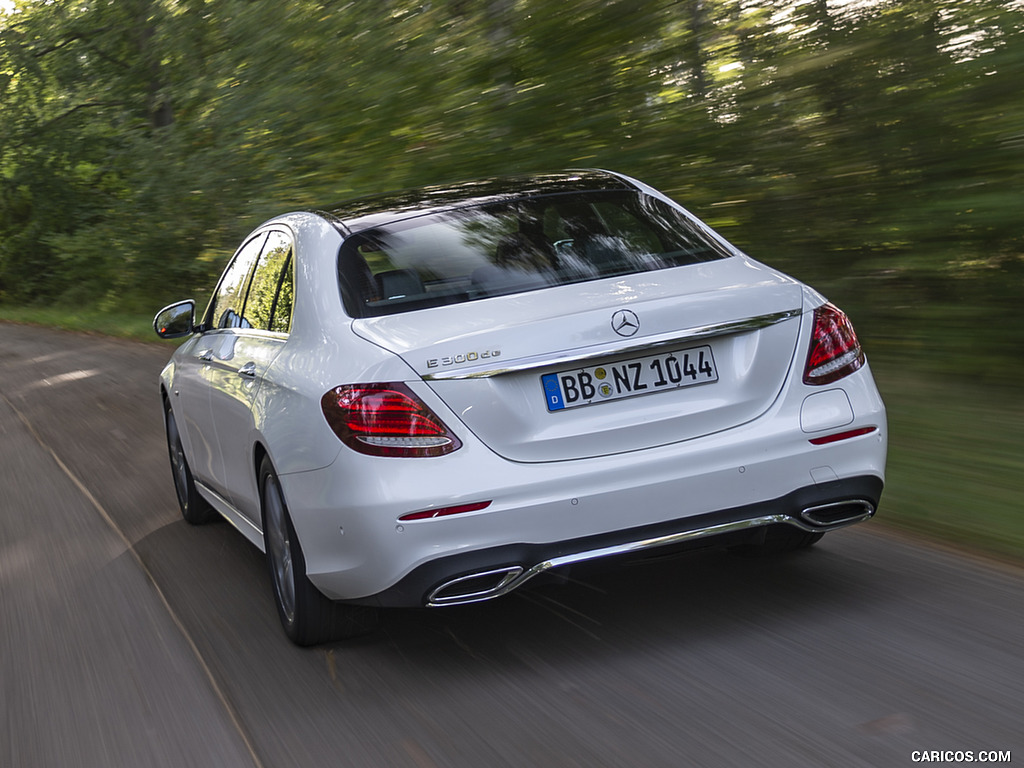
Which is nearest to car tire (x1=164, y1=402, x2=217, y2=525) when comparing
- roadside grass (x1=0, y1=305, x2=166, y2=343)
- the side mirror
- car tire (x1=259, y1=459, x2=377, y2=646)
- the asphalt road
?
the side mirror

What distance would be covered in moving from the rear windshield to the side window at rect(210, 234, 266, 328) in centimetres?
116

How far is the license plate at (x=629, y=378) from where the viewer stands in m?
3.94

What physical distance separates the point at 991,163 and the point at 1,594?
629 centimetres

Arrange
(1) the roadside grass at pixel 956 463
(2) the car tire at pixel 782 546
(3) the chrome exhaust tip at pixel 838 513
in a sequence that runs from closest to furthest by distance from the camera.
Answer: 1. (3) the chrome exhaust tip at pixel 838 513
2. (2) the car tire at pixel 782 546
3. (1) the roadside grass at pixel 956 463

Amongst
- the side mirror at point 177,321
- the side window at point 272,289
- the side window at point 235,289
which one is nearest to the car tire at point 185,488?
the side mirror at point 177,321

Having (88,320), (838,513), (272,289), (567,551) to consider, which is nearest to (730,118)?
(272,289)

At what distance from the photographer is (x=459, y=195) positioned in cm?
509

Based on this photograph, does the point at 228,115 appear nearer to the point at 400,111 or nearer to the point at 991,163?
the point at 400,111

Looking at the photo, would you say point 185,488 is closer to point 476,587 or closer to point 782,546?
point 782,546

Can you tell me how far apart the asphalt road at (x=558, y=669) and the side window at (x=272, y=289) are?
1166 millimetres

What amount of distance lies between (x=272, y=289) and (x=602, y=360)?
5.92 ft

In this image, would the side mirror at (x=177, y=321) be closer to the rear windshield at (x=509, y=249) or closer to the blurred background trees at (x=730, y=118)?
the rear windshield at (x=509, y=249)

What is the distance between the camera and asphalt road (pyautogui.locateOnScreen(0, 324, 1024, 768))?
3428 millimetres

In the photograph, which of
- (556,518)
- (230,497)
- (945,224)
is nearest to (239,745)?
(556,518)
